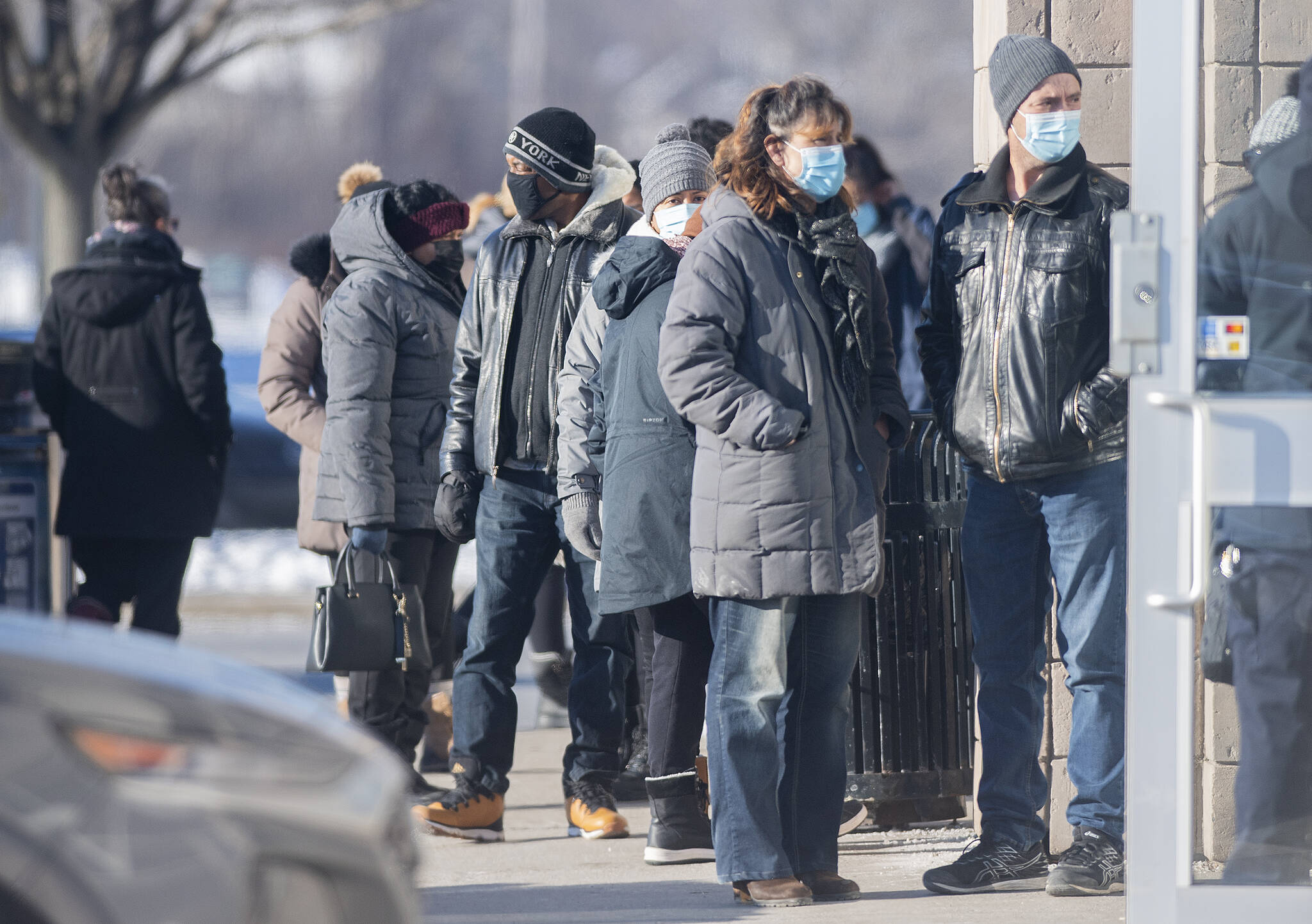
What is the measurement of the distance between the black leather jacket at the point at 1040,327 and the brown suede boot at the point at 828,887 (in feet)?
3.62

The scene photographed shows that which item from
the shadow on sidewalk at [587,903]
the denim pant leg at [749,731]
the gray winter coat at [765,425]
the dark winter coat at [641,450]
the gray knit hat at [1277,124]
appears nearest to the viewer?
the gray knit hat at [1277,124]

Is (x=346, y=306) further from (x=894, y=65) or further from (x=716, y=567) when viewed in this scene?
(x=894, y=65)

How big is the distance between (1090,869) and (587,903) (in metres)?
1.29

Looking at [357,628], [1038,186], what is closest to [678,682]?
[357,628]

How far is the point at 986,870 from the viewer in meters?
4.89

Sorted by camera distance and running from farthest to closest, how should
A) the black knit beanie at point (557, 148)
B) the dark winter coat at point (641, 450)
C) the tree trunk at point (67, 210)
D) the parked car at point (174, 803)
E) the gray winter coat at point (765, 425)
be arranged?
the tree trunk at point (67, 210) < the black knit beanie at point (557, 148) < the dark winter coat at point (641, 450) < the gray winter coat at point (765, 425) < the parked car at point (174, 803)

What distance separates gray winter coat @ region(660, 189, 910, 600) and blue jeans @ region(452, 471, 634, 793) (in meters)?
1.06

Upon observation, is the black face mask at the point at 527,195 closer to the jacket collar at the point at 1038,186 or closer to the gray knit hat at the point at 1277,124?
the jacket collar at the point at 1038,186

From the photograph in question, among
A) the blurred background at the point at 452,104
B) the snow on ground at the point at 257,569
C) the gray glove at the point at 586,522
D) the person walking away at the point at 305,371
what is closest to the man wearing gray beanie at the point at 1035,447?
the gray glove at the point at 586,522

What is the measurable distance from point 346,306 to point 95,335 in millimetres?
1498

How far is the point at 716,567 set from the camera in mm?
4504

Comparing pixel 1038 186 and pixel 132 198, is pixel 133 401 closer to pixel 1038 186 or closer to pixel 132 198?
pixel 132 198

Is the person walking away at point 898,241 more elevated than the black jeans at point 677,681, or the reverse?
the person walking away at point 898,241

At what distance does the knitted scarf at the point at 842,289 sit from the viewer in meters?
4.61
